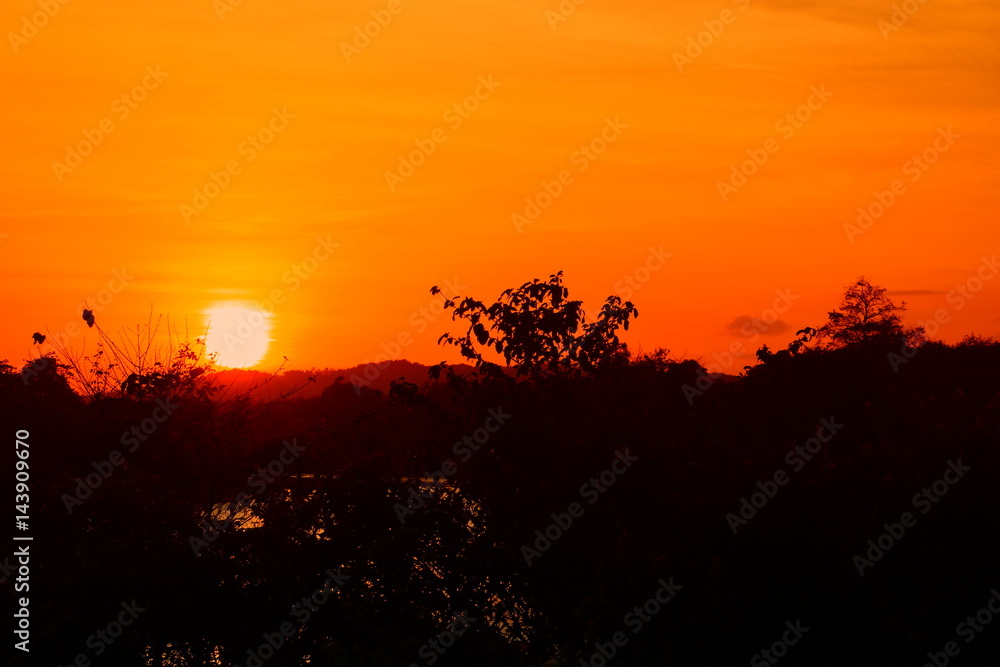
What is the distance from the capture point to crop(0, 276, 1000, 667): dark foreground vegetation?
11.4m

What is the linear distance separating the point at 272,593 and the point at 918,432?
7.47m
